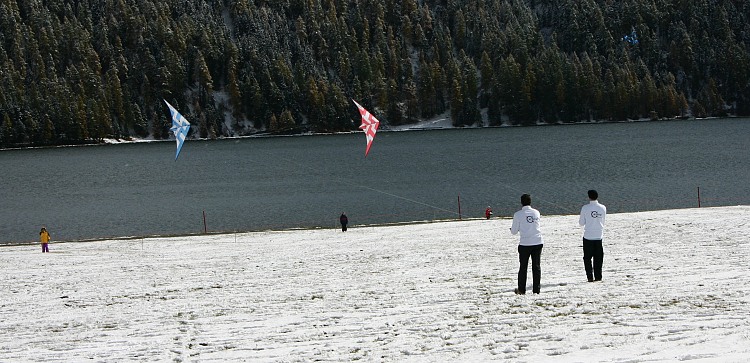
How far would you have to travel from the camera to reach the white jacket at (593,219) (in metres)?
15.6

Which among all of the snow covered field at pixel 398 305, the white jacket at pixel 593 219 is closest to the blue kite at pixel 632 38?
the snow covered field at pixel 398 305

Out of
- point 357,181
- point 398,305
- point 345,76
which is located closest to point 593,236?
point 398,305

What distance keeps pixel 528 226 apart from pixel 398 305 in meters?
2.82

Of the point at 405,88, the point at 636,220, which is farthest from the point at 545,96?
the point at 636,220

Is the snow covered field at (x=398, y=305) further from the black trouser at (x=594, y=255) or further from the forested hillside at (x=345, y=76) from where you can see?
the forested hillside at (x=345, y=76)

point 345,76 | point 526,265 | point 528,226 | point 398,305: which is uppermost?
point 345,76

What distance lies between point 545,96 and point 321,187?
11949 centimetres

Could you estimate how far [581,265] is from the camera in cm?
1847

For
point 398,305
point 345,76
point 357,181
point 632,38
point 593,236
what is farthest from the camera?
point 345,76

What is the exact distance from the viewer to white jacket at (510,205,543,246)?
14391 millimetres

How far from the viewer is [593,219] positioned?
15680 mm

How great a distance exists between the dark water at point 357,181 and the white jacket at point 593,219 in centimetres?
3317

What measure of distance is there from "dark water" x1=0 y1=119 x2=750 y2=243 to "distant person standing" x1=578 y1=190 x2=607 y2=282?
109 ft

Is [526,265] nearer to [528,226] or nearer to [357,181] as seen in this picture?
[528,226]
